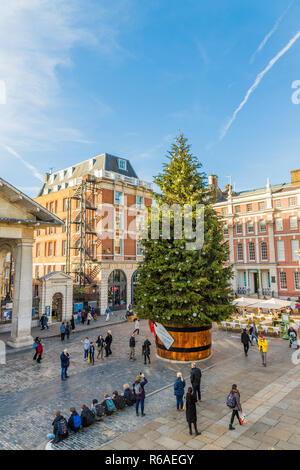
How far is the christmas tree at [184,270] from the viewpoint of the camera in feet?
46.3

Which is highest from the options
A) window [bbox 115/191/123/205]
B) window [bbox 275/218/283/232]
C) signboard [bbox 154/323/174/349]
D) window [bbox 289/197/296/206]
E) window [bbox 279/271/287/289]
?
window [bbox 289/197/296/206]

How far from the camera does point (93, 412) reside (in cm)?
923

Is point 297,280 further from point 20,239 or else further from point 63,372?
point 63,372

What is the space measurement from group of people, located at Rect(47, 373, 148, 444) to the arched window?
80.8ft

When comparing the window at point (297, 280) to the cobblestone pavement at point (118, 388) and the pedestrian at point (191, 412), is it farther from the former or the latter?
the pedestrian at point (191, 412)

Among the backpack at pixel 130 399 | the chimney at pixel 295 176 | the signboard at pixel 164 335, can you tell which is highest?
the chimney at pixel 295 176

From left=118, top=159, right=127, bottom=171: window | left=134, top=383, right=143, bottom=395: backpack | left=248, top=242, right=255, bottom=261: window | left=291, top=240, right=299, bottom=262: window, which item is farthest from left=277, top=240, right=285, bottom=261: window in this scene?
left=134, top=383, right=143, bottom=395: backpack

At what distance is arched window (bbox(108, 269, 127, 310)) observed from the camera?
3488 cm

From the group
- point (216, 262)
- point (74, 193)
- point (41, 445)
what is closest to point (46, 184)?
point (74, 193)

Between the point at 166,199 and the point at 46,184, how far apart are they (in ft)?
130

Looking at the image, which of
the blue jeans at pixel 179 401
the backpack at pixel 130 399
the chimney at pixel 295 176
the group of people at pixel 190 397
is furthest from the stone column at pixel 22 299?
the chimney at pixel 295 176

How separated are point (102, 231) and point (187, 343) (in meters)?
22.0

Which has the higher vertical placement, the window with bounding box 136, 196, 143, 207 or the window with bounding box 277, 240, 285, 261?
the window with bounding box 136, 196, 143, 207

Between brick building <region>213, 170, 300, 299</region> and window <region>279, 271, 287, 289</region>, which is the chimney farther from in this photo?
window <region>279, 271, 287, 289</region>
